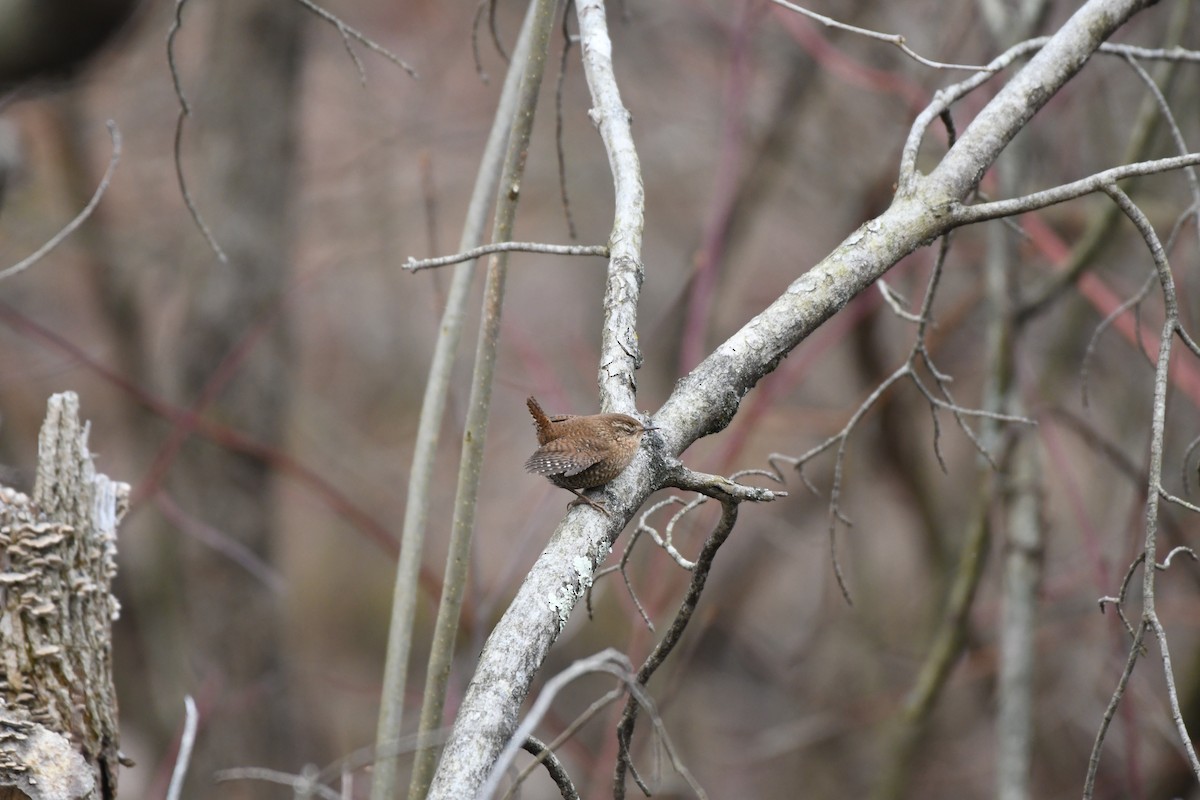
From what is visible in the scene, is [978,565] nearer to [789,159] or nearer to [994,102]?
[994,102]

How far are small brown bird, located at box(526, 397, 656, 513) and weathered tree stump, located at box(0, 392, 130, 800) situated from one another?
764 millimetres

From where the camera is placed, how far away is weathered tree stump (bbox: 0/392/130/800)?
5.21ft

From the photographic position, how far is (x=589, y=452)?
67.1 inches

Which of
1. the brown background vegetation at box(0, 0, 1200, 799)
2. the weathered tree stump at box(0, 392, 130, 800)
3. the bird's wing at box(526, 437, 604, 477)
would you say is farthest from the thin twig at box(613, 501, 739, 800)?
the brown background vegetation at box(0, 0, 1200, 799)

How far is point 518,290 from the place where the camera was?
10875mm

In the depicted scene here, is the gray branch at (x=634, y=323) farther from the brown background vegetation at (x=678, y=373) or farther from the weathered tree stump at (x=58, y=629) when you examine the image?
the brown background vegetation at (x=678, y=373)

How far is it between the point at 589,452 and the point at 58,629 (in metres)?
0.91

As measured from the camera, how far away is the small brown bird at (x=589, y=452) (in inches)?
61.2

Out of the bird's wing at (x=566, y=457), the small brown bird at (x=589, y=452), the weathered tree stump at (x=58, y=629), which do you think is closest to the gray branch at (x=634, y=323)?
the small brown bird at (x=589, y=452)

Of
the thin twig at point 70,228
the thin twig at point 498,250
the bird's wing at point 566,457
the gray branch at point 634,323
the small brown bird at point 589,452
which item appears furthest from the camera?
the thin twig at point 70,228

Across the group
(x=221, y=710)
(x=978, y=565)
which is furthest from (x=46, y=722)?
(x=221, y=710)

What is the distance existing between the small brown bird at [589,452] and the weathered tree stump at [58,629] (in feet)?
2.51

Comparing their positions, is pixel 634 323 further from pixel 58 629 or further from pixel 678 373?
pixel 678 373

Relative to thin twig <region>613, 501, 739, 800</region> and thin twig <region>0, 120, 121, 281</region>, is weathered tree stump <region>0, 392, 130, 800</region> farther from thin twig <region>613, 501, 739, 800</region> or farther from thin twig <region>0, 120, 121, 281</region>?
thin twig <region>613, 501, 739, 800</region>
